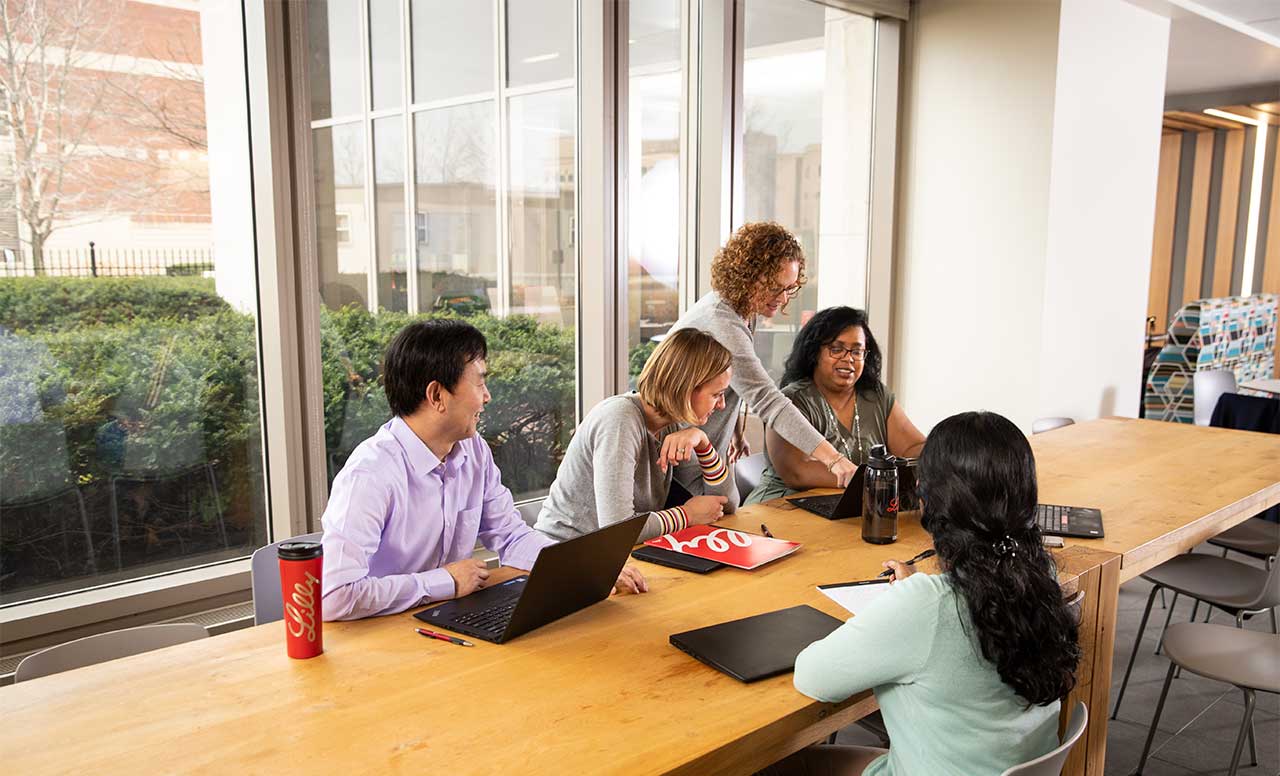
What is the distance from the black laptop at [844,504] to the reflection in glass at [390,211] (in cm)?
169

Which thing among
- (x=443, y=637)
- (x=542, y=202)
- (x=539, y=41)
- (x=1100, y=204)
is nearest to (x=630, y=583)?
(x=443, y=637)

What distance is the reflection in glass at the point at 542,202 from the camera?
387cm

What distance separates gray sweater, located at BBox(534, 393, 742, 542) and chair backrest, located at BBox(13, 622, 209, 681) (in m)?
0.96

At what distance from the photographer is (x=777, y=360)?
5078 mm

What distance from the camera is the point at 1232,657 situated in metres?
2.53

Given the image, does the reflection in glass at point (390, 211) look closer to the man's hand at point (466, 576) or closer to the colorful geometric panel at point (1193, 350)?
the man's hand at point (466, 576)

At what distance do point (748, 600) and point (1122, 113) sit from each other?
4761 mm

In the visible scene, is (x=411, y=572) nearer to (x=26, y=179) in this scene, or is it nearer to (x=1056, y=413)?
(x=26, y=179)

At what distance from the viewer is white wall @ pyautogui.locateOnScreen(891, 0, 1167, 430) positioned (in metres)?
5.00

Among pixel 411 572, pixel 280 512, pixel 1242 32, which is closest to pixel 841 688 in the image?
pixel 411 572

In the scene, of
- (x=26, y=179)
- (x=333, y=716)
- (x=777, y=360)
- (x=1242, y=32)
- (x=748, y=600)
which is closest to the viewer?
(x=333, y=716)

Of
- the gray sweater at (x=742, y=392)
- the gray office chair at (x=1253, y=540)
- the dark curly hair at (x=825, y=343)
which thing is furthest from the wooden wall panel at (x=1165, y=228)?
the gray sweater at (x=742, y=392)

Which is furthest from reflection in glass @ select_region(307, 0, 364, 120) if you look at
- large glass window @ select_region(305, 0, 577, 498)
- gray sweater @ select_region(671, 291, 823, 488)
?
gray sweater @ select_region(671, 291, 823, 488)

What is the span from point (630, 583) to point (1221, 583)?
2179 millimetres
